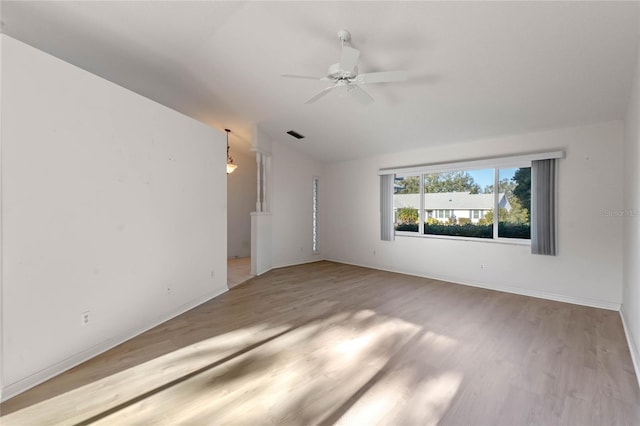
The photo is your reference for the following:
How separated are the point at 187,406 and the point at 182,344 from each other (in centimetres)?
104

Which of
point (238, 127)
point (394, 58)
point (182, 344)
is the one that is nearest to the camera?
point (182, 344)

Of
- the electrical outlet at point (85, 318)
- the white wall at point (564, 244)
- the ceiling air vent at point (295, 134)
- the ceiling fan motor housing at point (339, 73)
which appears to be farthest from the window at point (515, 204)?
the electrical outlet at point (85, 318)

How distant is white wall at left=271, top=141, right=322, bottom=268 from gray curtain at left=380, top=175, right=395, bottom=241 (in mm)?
1822

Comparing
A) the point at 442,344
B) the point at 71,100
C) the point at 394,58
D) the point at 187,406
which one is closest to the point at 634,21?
the point at 394,58

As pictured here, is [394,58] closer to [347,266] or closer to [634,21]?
[634,21]

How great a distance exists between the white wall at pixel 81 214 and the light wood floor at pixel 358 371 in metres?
0.32

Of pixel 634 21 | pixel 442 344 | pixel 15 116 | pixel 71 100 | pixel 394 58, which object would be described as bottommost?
pixel 442 344

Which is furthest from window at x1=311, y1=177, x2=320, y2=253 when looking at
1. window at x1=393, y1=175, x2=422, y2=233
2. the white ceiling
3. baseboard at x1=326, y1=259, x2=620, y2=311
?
baseboard at x1=326, y1=259, x2=620, y2=311

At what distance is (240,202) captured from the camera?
26.6 ft

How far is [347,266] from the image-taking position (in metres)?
6.82

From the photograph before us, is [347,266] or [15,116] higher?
[15,116]

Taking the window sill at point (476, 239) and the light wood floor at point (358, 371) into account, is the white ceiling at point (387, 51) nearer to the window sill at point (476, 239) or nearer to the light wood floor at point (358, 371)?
the window sill at point (476, 239)

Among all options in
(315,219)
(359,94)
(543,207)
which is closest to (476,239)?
(543,207)

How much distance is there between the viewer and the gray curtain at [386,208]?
622 cm
